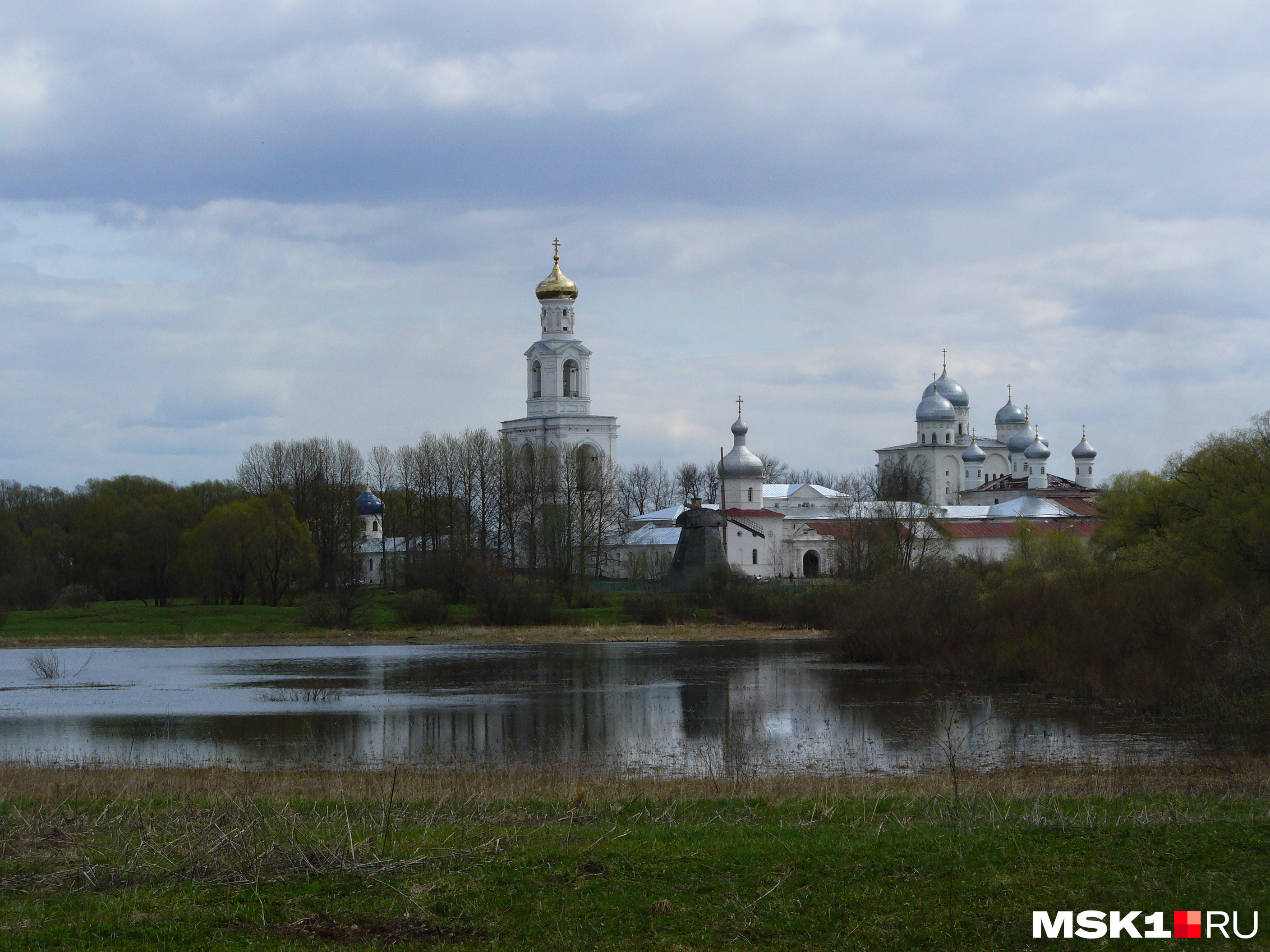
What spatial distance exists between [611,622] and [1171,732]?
94.6ft

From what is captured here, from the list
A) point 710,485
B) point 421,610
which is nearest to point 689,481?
point 710,485

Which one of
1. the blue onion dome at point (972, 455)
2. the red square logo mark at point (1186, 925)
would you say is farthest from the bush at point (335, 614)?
the blue onion dome at point (972, 455)

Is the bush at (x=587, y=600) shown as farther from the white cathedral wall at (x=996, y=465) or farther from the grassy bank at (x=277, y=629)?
the white cathedral wall at (x=996, y=465)

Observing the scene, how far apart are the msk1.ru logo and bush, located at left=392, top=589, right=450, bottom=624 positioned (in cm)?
3940

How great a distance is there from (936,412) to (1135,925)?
90493 mm

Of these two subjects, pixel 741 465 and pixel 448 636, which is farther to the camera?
pixel 741 465

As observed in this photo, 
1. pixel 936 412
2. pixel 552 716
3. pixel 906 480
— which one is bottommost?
pixel 552 716

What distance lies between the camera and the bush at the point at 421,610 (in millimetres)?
44875

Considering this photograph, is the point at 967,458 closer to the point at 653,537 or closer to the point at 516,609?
the point at 653,537

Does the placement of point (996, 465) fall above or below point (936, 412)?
below

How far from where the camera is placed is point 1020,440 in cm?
9562

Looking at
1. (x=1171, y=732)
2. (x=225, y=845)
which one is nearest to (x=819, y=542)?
(x=1171, y=732)

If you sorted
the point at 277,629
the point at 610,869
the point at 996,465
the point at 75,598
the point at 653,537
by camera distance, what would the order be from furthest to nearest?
the point at 996,465 → the point at 653,537 → the point at 75,598 → the point at 277,629 → the point at 610,869

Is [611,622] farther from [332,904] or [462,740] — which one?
[332,904]
